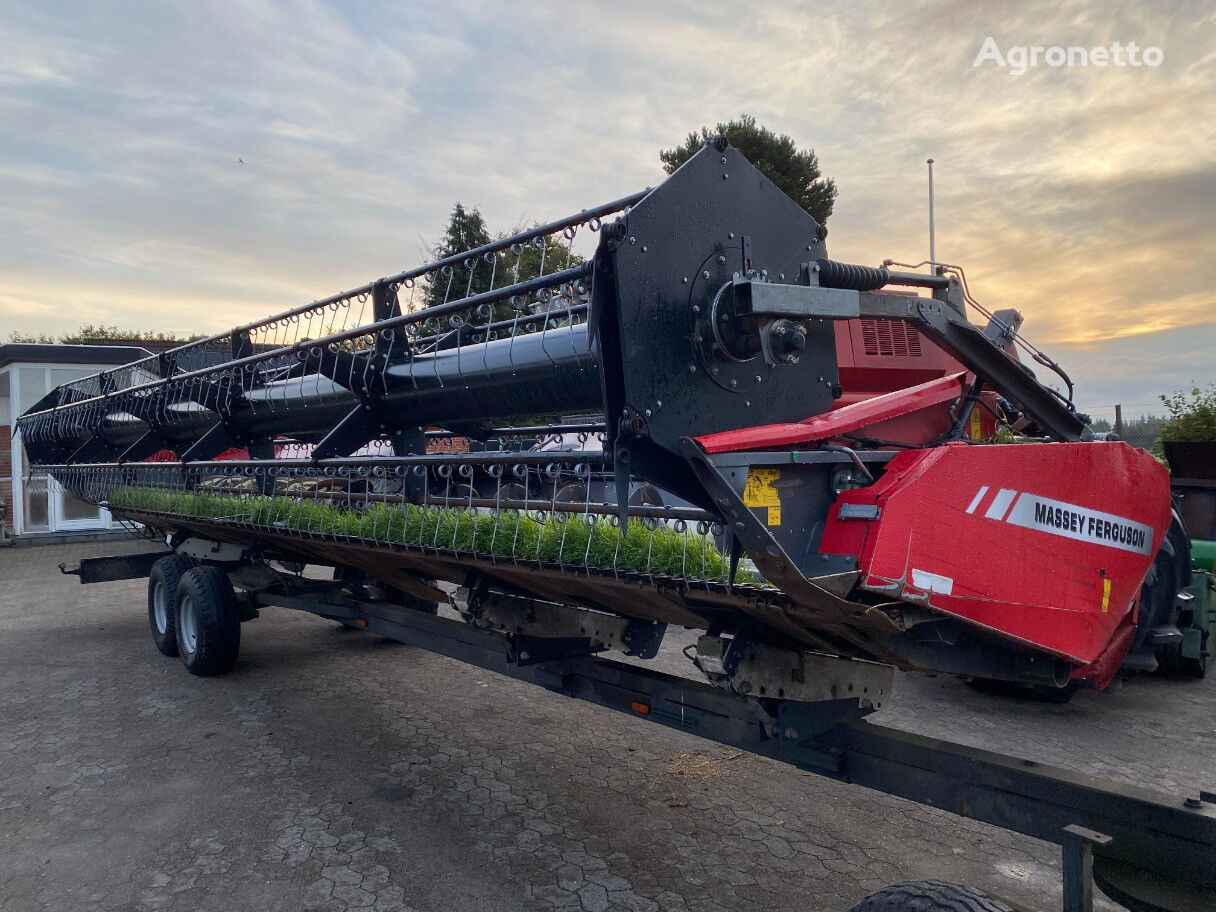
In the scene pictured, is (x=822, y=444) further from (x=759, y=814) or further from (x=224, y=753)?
(x=224, y=753)

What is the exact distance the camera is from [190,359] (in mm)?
7770

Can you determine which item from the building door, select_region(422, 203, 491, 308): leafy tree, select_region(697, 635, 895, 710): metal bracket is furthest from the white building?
select_region(697, 635, 895, 710): metal bracket

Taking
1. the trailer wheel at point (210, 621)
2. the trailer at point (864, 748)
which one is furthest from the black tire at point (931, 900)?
the trailer wheel at point (210, 621)

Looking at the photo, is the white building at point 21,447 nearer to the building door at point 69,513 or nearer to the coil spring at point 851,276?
the building door at point 69,513

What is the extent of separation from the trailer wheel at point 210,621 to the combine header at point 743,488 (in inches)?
97.7

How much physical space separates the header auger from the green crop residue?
0.01 metres

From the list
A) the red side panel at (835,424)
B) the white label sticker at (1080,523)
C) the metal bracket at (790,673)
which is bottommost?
the metal bracket at (790,673)

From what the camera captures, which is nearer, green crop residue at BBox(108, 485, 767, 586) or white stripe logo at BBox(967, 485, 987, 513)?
white stripe logo at BBox(967, 485, 987, 513)

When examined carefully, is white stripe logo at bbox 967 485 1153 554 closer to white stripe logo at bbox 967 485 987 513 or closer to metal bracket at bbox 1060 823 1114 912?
white stripe logo at bbox 967 485 987 513

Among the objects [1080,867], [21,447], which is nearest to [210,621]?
[1080,867]

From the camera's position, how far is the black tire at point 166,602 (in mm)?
7562

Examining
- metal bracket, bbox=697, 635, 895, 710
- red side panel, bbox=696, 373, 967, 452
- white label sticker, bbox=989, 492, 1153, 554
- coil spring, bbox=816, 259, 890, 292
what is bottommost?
metal bracket, bbox=697, 635, 895, 710

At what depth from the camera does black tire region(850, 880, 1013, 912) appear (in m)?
2.31

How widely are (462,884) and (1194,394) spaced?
10654 mm
